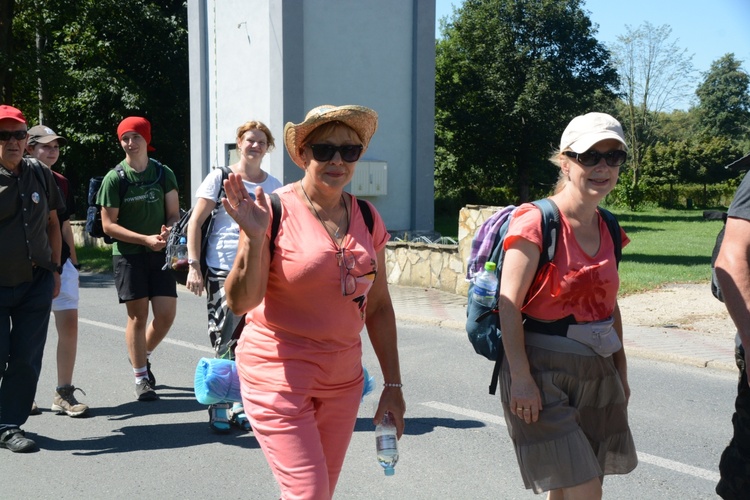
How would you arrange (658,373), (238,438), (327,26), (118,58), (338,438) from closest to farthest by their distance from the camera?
(338,438) < (238,438) < (658,373) < (327,26) < (118,58)

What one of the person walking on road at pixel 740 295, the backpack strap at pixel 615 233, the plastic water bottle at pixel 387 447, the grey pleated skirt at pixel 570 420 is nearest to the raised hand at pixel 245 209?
the plastic water bottle at pixel 387 447

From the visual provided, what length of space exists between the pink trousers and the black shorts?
382 centimetres

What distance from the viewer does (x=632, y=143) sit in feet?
193

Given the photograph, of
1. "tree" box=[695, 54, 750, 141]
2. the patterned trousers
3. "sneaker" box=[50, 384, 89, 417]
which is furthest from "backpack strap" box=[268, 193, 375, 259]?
"tree" box=[695, 54, 750, 141]

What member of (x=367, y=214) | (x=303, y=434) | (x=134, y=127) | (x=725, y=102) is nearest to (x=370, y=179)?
(x=134, y=127)

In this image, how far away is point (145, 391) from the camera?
6.80 meters

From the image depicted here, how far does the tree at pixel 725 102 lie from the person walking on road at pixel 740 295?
300ft

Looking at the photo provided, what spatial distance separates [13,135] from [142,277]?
1677mm

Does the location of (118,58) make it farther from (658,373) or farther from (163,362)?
(658,373)

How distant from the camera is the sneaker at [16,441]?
5426mm

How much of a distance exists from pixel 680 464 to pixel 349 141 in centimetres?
329

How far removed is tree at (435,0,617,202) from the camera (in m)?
37.1

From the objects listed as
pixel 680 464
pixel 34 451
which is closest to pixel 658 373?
pixel 680 464

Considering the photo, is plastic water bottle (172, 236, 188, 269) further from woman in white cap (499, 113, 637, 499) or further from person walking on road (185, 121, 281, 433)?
woman in white cap (499, 113, 637, 499)
